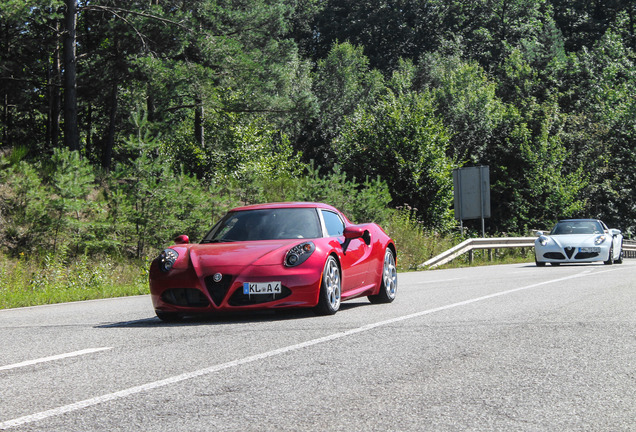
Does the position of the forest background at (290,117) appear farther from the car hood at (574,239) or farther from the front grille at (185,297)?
the front grille at (185,297)

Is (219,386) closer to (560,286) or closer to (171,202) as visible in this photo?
(560,286)

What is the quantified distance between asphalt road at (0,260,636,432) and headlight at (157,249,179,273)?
62 cm

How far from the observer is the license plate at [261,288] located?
327 inches

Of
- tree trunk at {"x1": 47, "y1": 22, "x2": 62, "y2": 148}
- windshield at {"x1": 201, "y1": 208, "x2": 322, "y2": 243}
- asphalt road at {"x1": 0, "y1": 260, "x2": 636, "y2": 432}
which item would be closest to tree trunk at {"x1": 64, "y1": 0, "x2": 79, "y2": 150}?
tree trunk at {"x1": 47, "y1": 22, "x2": 62, "y2": 148}

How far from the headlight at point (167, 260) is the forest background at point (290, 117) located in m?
8.09

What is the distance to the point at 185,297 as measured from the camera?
8.49 metres

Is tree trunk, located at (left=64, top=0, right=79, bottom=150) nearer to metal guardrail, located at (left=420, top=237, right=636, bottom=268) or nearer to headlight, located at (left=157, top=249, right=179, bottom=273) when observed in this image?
metal guardrail, located at (left=420, top=237, right=636, bottom=268)

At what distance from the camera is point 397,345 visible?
21.7 ft

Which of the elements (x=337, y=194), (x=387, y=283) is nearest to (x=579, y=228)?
(x=337, y=194)

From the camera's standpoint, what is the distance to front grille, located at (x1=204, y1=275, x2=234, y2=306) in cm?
831

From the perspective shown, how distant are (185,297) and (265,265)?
0.92 metres

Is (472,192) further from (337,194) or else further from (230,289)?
(230,289)

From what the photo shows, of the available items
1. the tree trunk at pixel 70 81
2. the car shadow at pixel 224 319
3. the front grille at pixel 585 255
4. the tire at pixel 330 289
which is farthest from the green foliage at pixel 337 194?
the tire at pixel 330 289

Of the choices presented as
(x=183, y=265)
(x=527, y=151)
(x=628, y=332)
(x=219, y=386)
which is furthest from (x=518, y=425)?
(x=527, y=151)
